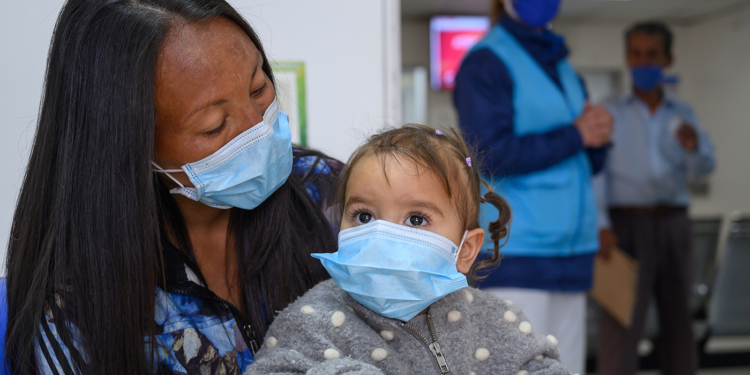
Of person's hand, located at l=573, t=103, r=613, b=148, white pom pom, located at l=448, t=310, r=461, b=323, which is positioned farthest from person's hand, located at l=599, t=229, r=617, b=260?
white pom pom, located at l=448, t=310, r=461, b=323

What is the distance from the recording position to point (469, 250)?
113 cm

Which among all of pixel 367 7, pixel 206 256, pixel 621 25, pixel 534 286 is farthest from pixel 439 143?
pixel 621 25

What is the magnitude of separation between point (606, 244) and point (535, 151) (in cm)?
102

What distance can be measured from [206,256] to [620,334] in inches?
93.4

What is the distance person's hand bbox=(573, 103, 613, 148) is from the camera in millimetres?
2006

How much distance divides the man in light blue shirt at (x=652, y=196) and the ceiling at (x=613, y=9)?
255 cm

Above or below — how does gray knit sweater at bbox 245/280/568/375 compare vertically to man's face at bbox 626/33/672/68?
below

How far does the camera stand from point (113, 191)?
1.00 meters

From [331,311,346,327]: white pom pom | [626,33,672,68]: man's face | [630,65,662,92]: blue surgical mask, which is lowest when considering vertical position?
[331,311,346,327]: white pom pom

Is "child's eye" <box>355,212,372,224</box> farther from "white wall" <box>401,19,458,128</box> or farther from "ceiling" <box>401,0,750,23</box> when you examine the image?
"white wall" <box>401,19,458,128</box>

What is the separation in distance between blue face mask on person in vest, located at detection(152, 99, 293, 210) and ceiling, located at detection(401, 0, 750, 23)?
464cm

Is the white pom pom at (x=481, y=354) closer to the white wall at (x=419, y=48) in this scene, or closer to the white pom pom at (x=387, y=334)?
the white pom pom at (x=387, y=334)

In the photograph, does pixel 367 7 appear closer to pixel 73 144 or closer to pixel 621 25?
pixel 73 144

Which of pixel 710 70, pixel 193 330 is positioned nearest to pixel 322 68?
pixel 193 330
